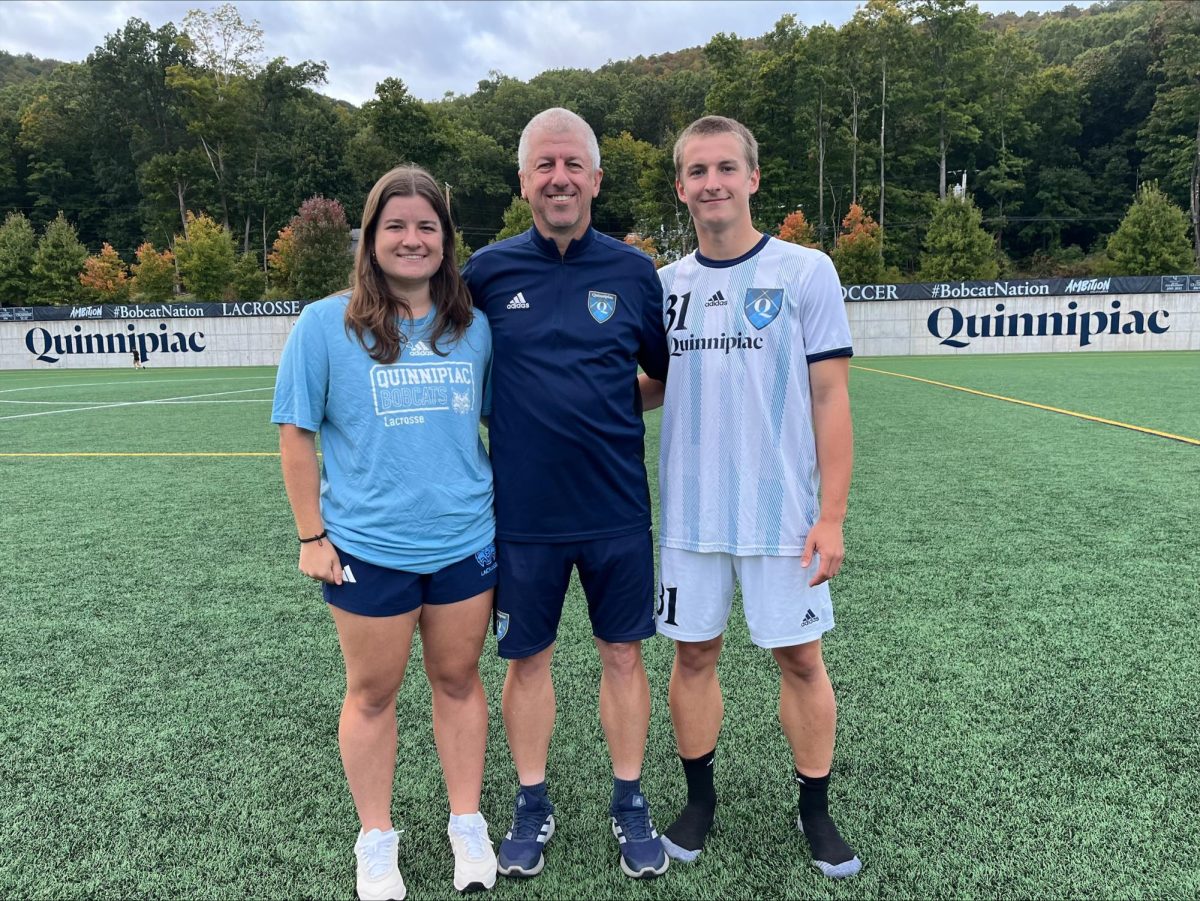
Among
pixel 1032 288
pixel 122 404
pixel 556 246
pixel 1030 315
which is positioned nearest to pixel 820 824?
pixel 556 246

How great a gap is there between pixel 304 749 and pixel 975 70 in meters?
55.3

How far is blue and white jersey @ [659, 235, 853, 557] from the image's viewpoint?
2.03 m

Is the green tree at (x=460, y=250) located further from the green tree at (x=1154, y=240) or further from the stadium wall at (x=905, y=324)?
the green tree at (x=1154, y=240)

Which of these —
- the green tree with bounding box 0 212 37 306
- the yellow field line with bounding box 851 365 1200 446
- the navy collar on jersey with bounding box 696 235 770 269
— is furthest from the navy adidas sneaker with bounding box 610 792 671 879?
the green tree with bounding box 0 212 37 306

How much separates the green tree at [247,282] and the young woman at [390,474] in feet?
135

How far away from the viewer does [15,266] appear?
36344 mm

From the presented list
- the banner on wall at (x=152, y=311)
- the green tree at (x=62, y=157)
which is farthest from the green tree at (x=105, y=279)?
the green tree at (x=62, y=157)

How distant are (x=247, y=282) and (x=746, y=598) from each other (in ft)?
138

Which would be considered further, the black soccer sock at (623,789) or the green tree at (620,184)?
the green tree at (620,184)

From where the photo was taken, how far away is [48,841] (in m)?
2.14

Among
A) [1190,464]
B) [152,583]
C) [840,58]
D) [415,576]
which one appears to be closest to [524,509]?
[415,576]

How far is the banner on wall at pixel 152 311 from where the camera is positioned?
2478cm

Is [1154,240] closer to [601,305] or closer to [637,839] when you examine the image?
[601,305]

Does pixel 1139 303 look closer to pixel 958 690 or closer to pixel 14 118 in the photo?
pixel 958 690
